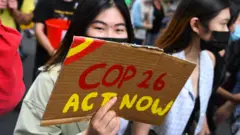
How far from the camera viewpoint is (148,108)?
1376mm

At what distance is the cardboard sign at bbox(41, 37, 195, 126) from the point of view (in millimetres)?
1104

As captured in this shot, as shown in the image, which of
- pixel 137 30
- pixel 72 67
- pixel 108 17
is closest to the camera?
pixel 72 67

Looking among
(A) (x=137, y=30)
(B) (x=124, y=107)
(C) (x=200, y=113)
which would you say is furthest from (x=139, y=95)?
(A) (x=137, y=30)

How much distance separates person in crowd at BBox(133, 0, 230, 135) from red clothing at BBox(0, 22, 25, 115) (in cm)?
88

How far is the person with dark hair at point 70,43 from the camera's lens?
4.65 ft

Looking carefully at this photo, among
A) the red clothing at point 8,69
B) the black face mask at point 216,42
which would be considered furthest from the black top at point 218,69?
the red clothing at point 8,69

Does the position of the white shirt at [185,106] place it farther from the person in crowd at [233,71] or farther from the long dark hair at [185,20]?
the person in crowd at [233,71]

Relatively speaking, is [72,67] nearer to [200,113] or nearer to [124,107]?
[124,107]

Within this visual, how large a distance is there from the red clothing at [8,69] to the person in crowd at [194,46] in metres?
0.88

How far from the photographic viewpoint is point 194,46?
2.05 m

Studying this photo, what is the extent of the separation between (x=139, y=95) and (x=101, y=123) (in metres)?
0.17

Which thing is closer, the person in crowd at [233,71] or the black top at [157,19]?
the person in crowd at [233,71]

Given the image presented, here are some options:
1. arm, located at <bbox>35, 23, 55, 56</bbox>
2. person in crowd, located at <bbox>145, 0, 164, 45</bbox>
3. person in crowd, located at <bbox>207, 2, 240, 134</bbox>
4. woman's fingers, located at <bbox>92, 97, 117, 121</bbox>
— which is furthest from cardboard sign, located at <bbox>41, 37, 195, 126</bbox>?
person in crowd, located at <bbox>145, 0, 164, 45</bbox>

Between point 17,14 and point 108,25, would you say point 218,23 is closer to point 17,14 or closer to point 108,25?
point 108,25
